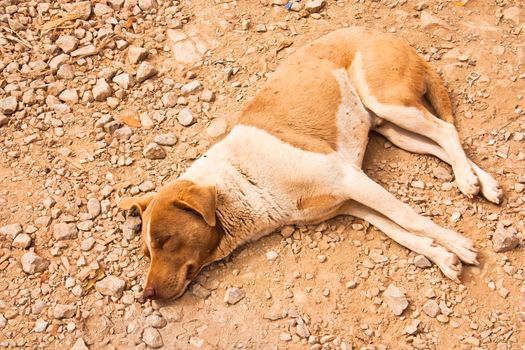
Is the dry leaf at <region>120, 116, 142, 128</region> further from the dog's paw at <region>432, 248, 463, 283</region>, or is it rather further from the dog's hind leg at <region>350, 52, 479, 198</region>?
the dog's paw at <region>432, 248, 463, 283</region>

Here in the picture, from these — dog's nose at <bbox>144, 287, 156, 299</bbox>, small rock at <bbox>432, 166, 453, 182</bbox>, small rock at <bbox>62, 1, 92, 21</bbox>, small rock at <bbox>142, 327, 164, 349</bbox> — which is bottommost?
small rock at <bbox>142, 327, 164, 349</bbox>

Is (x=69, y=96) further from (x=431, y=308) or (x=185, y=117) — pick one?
(x=431, y=308)

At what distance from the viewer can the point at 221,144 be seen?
14.4ft

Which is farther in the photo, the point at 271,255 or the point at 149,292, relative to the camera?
the point at 271,255

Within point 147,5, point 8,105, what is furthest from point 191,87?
point 8,105

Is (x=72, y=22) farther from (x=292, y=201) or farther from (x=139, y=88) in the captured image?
(x=292, y=201)

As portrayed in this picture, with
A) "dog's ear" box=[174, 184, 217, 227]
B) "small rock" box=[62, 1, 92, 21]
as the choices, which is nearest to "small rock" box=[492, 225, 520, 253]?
"dog's ear" box=[174, 184, 217, 227]

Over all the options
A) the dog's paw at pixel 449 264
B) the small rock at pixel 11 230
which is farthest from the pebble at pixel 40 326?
the dog's paw at pixel 449 264

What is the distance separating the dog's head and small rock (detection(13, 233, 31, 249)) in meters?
1.03

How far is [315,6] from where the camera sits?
555 centimetres

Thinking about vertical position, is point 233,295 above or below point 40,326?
above

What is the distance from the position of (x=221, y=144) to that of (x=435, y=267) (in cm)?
175

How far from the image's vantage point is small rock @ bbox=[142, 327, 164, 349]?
378 centimetres

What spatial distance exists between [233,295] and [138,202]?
95 cm
